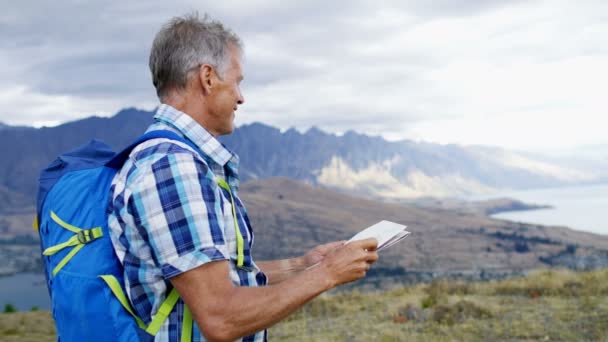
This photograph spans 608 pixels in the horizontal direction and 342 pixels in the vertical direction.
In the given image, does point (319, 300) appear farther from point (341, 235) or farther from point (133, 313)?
point (341, 235)

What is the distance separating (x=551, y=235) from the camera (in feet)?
564

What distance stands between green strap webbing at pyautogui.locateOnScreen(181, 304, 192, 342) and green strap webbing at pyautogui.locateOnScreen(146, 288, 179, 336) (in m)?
0.05

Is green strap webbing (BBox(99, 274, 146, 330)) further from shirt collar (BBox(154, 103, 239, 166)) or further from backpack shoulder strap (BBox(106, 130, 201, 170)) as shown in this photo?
shirt collar (BBox(154, 103, 239, 166))

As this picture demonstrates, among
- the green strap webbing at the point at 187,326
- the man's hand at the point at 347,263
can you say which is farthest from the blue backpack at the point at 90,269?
the man's hand at the point at 347,263

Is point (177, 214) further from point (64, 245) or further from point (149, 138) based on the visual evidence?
point (64, 245)

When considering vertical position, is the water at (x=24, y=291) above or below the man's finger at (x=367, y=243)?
below

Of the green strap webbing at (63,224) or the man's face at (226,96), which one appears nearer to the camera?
the green strap webbing at (63,224)

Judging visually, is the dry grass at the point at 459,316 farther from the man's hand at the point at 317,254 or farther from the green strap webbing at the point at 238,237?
the green strap webbing at the point at 238,237

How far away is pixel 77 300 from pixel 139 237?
0.34 m

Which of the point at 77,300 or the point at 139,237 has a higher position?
the point at 139,237

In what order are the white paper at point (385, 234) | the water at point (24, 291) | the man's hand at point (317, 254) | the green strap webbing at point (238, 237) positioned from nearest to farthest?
1. the green strap webbing at point (238, 237)
2. the white paper at point (385, 234)
3. the man's hand at point (317, 254)
4. the water at point (24, 291)

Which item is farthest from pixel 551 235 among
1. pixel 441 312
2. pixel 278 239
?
pixel 441 312

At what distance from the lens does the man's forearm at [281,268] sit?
311 cm

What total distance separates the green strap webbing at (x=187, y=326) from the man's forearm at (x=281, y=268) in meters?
0.94
